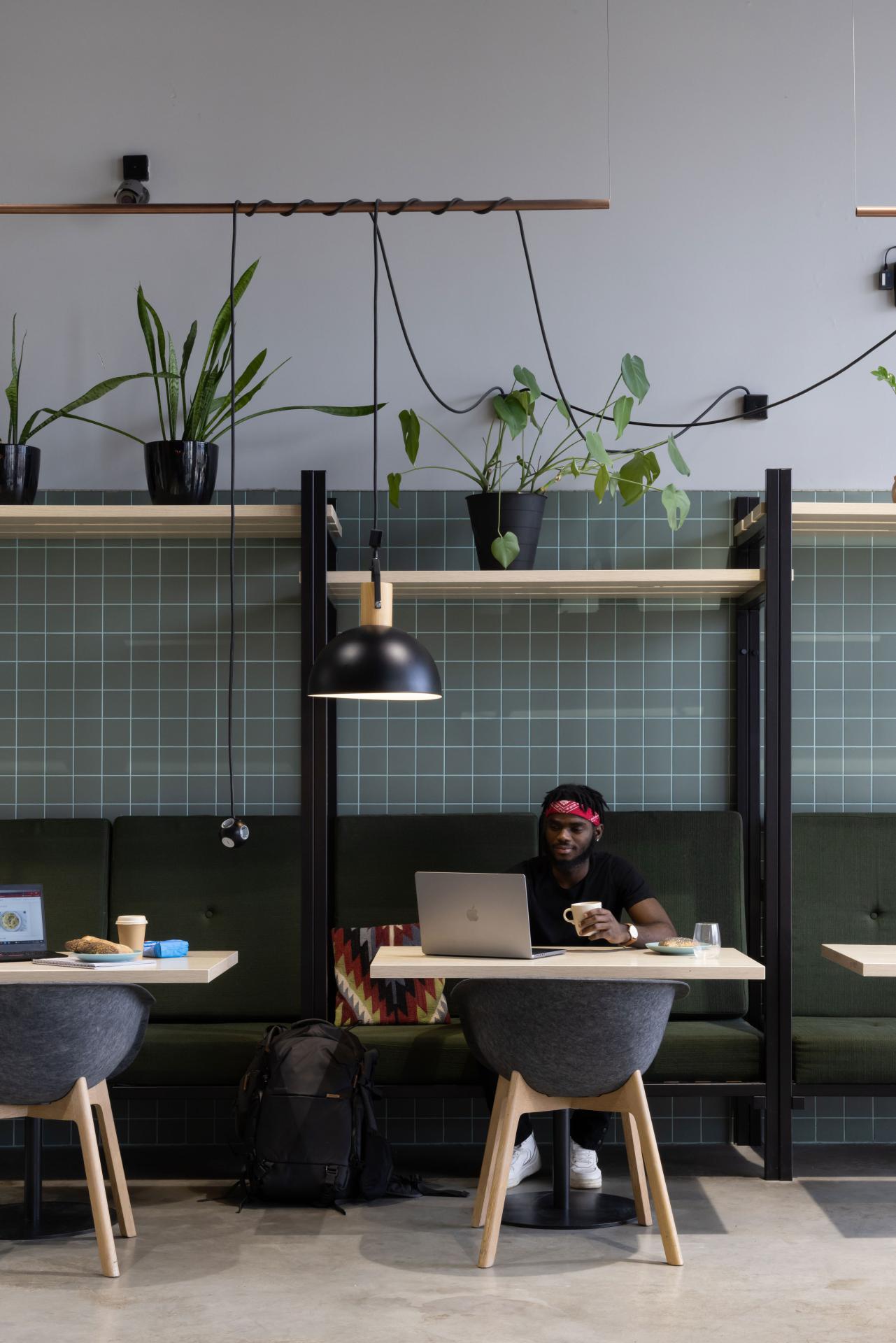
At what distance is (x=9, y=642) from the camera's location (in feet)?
17.6

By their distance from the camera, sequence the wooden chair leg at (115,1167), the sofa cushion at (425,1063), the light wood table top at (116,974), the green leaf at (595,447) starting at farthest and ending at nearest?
the green leaf at (595,447), the sofa cushion at (425,1063), the wooden chair leg at (115,1167), the light wood table top at (116,974)

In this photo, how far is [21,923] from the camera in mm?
4199

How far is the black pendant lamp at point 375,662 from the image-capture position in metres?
3.84

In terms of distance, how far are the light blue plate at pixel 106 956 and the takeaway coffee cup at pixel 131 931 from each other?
0.13m

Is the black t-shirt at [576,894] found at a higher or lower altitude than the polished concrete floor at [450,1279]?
higher

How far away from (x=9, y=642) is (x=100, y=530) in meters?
0.64

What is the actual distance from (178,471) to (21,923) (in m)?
1.68

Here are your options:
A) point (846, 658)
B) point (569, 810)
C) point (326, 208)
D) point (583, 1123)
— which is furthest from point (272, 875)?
point (326, 208)

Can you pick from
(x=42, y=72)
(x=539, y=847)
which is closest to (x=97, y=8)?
(x=42, y=72)

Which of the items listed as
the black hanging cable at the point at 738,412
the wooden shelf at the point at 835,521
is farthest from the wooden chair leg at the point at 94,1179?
the black hanging cable at the point at 738,412

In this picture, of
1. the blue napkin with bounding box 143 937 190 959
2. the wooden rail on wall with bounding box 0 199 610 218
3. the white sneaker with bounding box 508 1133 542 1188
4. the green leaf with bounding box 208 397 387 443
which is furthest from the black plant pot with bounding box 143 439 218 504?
the white sneaker with bounding box 508 1133 542 1188

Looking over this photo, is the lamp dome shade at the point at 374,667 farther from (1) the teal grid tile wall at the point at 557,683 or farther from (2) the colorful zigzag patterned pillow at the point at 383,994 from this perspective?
(1) the teal grid tile wall at the point at 557,683

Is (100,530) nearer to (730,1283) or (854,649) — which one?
(854,649)

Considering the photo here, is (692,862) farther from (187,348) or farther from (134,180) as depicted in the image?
(134,180)
